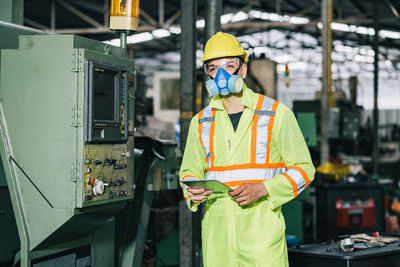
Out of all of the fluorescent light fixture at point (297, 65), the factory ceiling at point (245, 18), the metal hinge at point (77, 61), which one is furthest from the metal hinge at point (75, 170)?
the fluorescent light fixture at point (297, 65)

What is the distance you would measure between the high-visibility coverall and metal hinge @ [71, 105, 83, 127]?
660mm

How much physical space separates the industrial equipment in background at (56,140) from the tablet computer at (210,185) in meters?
0.67

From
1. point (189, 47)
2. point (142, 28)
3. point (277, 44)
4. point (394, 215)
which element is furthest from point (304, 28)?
point (189, 47)

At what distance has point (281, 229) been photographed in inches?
88.4

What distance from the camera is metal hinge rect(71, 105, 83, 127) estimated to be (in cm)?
262

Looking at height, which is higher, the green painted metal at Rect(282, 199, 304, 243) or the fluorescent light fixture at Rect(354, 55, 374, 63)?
the fluorescent light fixture at Rect(354, 55, 374, 63)

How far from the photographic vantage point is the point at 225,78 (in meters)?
2.32

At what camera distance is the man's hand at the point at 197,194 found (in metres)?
2.25

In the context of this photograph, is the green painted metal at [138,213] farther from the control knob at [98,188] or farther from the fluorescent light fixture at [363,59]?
the fluorescent light fixture at [363,59]

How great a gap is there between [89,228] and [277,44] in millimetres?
15082

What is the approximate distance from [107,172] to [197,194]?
0.73 meters

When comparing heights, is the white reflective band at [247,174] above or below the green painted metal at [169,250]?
above

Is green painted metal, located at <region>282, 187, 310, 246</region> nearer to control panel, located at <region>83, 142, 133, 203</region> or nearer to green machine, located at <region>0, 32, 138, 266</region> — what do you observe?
control panel, located at <region>83, 142, 133, 203</region>

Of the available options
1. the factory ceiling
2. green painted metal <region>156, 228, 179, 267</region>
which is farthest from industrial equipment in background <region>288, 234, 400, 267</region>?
the factory ceiling
